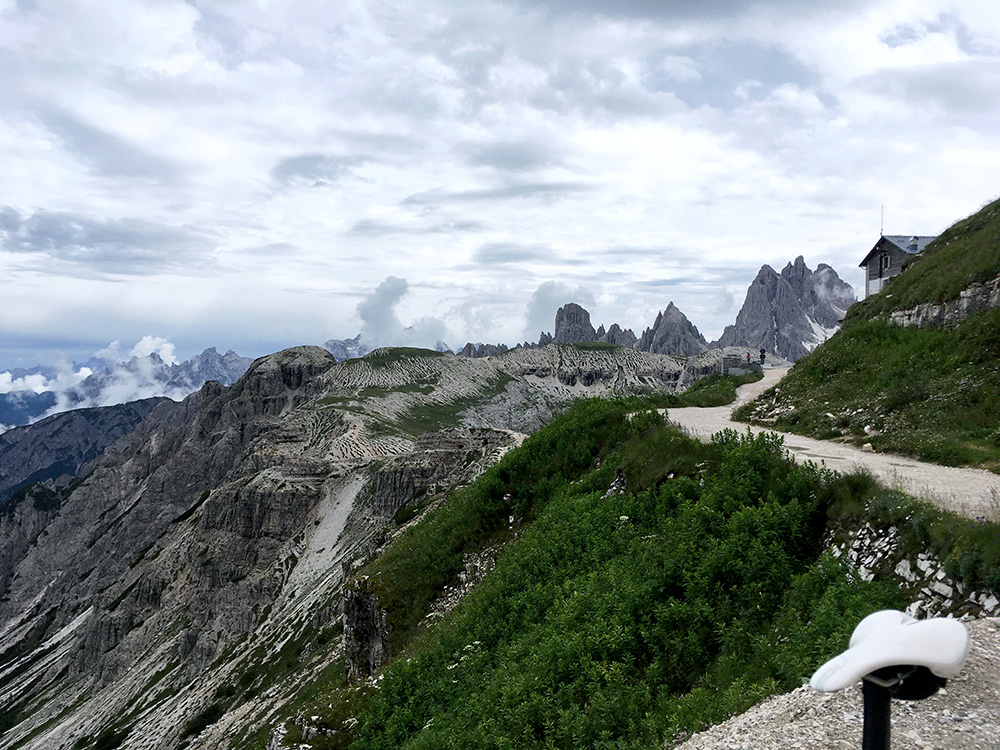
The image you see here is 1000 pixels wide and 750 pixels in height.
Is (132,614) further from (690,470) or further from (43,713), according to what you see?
(690,470)

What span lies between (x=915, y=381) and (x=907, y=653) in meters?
20.3

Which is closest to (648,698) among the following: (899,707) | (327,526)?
(899,707)

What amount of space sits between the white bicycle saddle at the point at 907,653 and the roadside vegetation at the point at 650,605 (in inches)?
196

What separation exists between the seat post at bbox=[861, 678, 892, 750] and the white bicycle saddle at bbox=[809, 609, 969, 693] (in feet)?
1.09

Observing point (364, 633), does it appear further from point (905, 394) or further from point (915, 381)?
point (915, 381)

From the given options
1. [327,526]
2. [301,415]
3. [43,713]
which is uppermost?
[301,415]

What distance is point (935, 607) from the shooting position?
8.70m

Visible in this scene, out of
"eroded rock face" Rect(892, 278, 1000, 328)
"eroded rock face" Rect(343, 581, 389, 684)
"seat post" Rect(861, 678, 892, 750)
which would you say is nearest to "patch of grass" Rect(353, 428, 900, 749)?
"seat post" Rect(861, 678, 892, 750)

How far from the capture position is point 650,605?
457 inches

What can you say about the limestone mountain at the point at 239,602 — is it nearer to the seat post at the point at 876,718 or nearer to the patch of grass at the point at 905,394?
the patch of grass at the point at 905,394

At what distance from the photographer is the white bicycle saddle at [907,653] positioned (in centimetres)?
379

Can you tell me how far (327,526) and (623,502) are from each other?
8776cm

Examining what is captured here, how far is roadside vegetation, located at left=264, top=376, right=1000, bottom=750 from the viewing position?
29.9 ft

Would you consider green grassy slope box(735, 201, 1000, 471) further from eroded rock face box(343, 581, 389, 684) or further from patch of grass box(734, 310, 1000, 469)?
eroded rock face box(343, 581, 389, 684)
